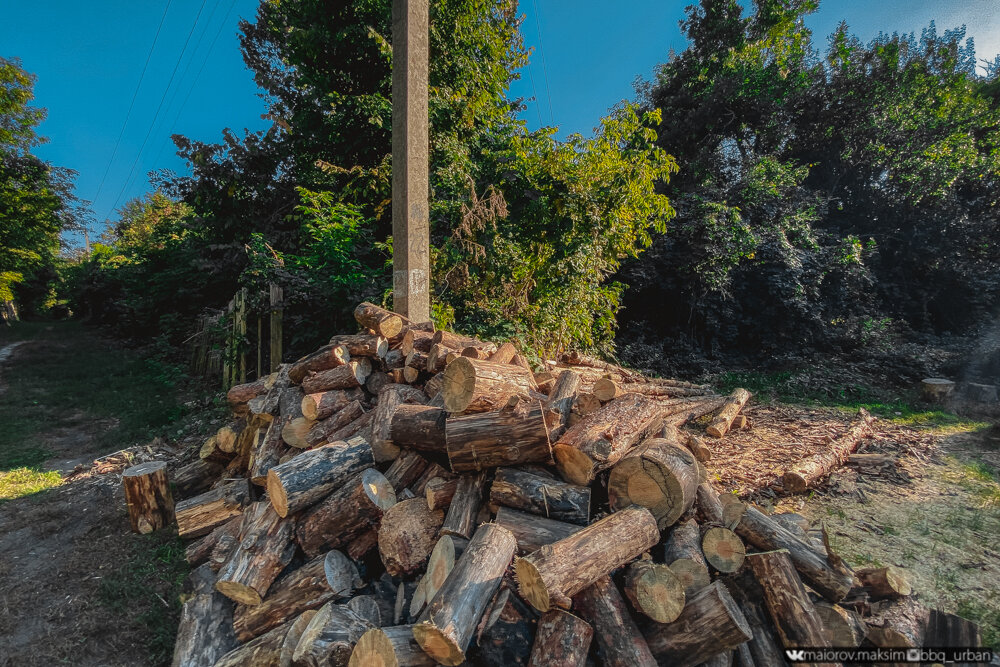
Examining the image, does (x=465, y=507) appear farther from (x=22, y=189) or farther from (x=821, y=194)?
(x=22, y=189)

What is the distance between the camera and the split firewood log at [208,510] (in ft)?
10.4

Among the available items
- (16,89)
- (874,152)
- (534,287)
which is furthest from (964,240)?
(16,89)

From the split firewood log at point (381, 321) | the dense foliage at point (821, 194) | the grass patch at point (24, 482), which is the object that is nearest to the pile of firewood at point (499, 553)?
the split firewood log at point (381, 321)

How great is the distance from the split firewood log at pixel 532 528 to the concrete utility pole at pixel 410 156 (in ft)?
9.09

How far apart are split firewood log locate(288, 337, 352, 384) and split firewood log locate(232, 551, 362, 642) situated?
1741 mm

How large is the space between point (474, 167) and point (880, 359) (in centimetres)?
1014

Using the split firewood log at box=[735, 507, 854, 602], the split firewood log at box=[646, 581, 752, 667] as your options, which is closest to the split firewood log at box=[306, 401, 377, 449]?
the split firewood log at box=[646, 581, 752, 667]

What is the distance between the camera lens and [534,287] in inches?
262

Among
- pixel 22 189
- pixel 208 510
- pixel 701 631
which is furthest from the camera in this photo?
pixel 22 189

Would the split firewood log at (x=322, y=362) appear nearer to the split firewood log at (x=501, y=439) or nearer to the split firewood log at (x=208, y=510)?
the split firewood log at (x=208, y=510)

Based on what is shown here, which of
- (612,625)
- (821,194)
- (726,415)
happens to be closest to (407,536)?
(612,625)

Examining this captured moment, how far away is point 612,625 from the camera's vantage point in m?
1.83

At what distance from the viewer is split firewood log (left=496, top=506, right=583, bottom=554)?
7.09 ft

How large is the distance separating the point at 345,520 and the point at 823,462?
16.3 ft
